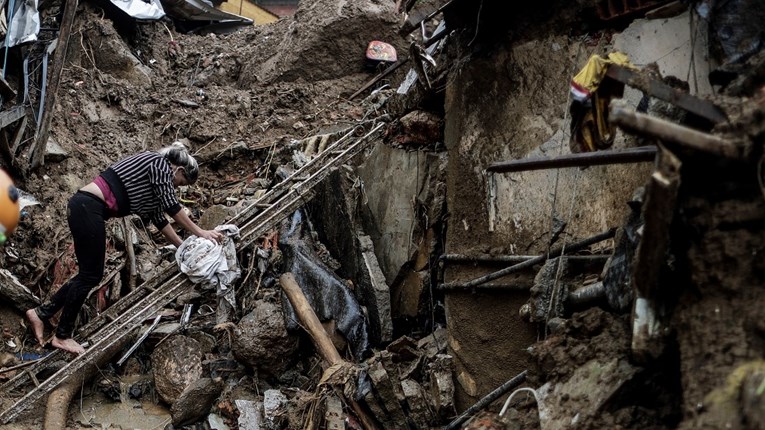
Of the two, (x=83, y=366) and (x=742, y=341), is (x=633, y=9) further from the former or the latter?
(x=83, y=366)

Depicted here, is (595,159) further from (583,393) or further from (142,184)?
(142,184)

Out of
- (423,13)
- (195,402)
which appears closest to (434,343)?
(195,402)

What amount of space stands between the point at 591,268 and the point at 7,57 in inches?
260

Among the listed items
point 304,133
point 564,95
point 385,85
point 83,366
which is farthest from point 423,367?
point 385,85

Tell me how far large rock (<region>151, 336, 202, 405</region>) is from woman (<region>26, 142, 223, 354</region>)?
2.33 ft

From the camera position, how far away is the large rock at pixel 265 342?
21.2 ft

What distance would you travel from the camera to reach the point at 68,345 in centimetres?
609

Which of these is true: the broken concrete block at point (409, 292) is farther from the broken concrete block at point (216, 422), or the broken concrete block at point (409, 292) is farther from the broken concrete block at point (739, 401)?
the broken concrete block at point (739, 401)

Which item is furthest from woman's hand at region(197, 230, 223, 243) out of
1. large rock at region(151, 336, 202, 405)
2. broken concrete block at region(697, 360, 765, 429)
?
broken concrete block at region(697, 360, 765, 429)

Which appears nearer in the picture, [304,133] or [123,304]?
[123,304]

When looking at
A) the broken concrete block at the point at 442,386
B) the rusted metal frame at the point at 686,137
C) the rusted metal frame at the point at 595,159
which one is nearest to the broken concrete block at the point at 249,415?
the broken concrete block at the point at 442,386

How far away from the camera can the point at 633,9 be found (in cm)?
442

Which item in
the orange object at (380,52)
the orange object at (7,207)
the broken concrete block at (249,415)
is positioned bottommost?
the broken concrete block at (249,415)

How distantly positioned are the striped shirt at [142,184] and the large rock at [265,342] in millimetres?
1271
